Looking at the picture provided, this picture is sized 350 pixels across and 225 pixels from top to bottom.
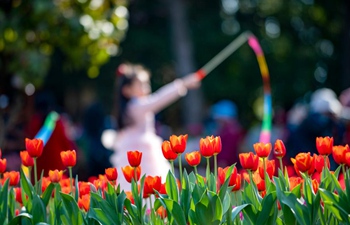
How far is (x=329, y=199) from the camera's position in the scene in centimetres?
269

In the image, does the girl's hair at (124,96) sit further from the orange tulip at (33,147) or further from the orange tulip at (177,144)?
the orange tulip at (177,144)

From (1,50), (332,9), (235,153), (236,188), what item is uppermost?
(332,9)

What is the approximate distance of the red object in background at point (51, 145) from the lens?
23.5 feet

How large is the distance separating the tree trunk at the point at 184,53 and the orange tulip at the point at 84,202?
17.6 metres

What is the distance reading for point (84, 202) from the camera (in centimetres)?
303

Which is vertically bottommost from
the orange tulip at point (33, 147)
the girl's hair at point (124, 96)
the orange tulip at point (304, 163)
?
the orange tulip at point (304, 163)

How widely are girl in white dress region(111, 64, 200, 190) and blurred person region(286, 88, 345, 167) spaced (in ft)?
3.54

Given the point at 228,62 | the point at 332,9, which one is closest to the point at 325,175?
the point at 332,9

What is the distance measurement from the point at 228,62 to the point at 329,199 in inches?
794

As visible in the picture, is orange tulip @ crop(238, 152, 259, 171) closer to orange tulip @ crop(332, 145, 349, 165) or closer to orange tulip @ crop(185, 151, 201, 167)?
orange tulip @ crop(185, 151, 201, 167)

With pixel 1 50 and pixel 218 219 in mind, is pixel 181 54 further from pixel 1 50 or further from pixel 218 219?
pixel 218 219

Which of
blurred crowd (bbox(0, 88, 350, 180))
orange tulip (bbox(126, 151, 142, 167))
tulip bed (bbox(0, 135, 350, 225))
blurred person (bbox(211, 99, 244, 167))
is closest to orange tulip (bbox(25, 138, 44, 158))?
tulip bed (bbox(0, 135, 350, 225))

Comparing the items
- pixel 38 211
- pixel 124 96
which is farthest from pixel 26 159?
pixel 124 96

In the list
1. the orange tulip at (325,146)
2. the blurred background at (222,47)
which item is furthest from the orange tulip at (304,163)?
the blurred background at (222,47)
